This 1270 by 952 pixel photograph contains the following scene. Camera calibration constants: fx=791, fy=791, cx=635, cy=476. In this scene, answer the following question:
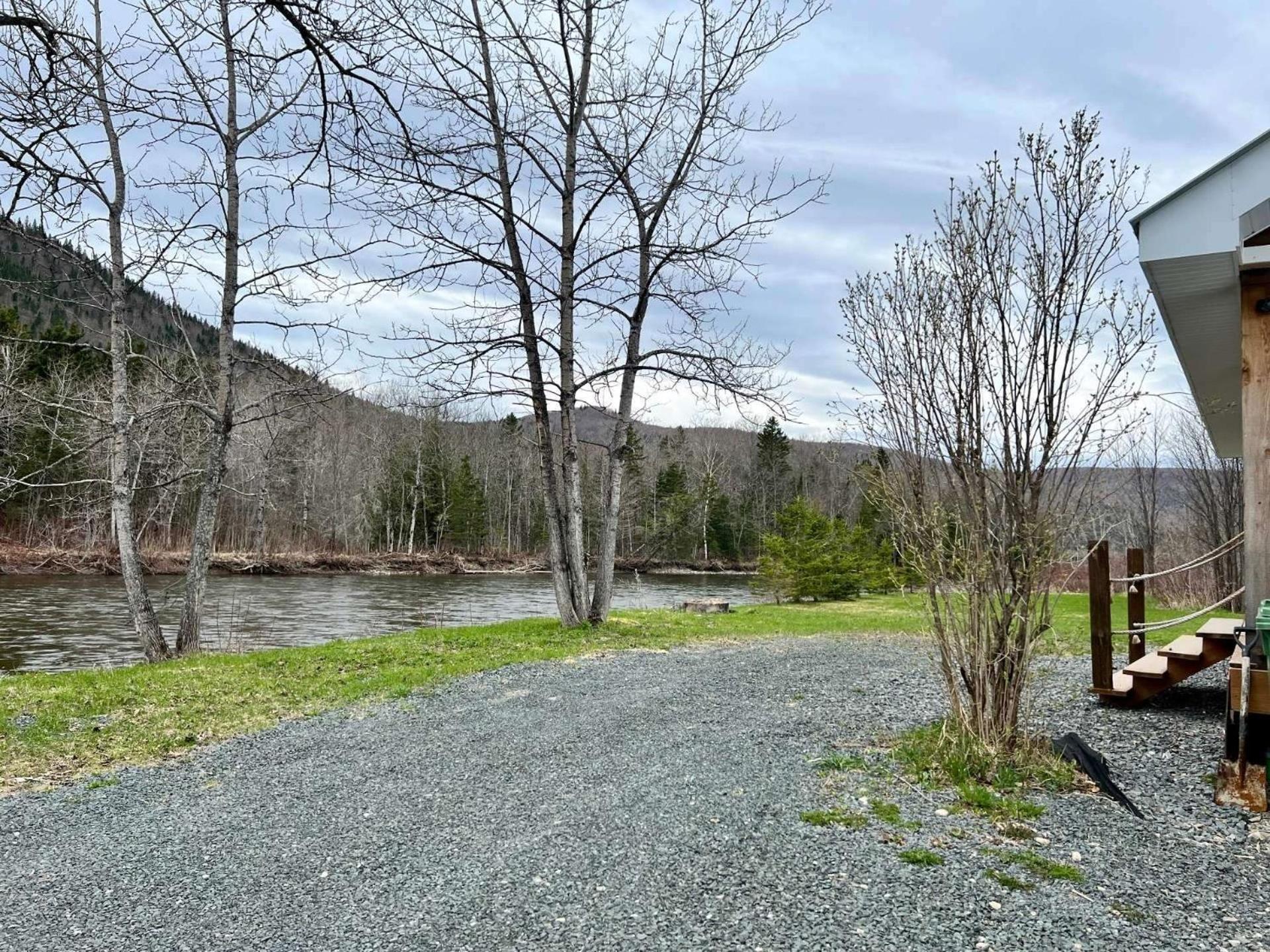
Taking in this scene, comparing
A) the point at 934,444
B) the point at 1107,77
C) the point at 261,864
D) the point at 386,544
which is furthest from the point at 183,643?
the point at 386,544

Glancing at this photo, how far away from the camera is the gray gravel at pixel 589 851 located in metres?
2.63

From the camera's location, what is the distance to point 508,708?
6.02 meters

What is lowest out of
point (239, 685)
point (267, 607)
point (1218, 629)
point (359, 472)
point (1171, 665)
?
point (267, 607)

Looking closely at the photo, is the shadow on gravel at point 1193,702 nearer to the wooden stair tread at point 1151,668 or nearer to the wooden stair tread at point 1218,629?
the wooden stair tread at point 1151,668

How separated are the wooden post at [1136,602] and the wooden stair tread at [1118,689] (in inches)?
30.9

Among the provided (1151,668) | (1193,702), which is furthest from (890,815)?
(1193,702)

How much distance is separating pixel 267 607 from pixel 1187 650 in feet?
62.1

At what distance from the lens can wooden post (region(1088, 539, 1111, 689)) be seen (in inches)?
214

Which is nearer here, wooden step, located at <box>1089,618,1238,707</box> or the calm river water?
wooden step, located at <box>1089,618,1238,707</box>

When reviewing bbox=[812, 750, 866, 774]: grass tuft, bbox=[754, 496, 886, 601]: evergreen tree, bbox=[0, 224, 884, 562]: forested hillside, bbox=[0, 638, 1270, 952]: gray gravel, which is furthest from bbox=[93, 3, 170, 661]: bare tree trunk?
bbox=[754, 496, 886, 601]: evergreen tree

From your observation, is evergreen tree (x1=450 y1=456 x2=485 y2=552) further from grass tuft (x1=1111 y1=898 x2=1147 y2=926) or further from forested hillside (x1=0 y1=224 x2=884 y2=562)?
grass tuft (x1=1111 y1=898 x2=1147 y2=926)

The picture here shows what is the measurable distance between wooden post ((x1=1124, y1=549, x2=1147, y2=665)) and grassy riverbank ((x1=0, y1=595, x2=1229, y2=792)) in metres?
0.69

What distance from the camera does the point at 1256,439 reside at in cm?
410

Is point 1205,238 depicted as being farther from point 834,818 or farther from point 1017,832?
point 834,818
